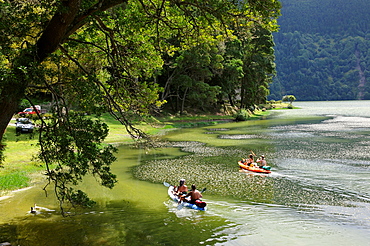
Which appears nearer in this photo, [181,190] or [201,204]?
[201,204]

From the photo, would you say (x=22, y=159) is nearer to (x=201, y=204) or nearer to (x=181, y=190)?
(x=181, y=190)

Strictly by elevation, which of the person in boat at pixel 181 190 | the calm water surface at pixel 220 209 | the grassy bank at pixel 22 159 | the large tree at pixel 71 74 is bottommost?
the calm water surface at pixel 220 209

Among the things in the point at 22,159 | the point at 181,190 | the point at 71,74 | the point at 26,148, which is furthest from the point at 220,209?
the point at 26,148

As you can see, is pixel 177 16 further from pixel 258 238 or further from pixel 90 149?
pixel 258 238

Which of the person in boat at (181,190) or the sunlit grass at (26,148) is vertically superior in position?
the sunlit grass at (26,148)

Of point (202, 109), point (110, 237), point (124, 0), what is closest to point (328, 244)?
point (110, 237)

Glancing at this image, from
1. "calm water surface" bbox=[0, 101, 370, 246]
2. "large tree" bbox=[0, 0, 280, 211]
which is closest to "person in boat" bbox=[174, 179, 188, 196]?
"calm water surface" bbox=[0, 101, 370, 246]

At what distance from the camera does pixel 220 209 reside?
14.8 metres

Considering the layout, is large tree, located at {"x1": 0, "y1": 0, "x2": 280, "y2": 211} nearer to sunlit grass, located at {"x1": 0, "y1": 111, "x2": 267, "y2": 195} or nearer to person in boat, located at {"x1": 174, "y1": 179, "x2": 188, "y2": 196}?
sunlit grass, located at {"x1": 0, "y1": 111, "x2": 267, "y2": 195}

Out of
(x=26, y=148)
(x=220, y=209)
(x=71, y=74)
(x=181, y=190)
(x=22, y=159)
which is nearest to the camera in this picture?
(x=71, y=74)

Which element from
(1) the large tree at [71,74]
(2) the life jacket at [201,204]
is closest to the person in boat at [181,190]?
(2) the life jacket at [201,204]

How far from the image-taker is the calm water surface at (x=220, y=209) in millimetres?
11781

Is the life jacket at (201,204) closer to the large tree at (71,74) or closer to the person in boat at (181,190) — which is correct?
the person in boat at (181,190)

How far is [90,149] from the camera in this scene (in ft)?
31.0
